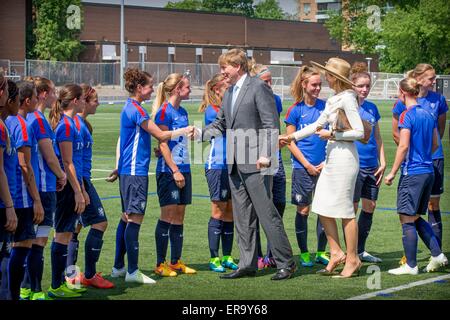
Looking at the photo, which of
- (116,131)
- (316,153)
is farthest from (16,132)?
(116,131)

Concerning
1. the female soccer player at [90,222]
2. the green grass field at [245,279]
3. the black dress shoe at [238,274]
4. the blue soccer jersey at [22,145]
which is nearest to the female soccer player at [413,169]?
the green grass field at [245,279]

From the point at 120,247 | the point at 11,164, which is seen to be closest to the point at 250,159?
the point at 120,247

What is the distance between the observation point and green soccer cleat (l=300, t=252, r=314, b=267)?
9266 mm

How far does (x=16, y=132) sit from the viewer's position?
6797mm

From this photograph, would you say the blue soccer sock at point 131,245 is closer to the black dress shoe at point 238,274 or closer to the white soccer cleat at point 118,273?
the white soccer cleat at point 118,273

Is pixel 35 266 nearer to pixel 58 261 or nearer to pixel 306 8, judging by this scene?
pixel 58 261

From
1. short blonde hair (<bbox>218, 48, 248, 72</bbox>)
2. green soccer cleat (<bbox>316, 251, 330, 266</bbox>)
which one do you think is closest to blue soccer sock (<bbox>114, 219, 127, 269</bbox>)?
short blonde hair (<bbox>218, 48, 248, 72</bbox>)

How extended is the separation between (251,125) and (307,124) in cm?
105

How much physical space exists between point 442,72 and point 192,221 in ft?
196

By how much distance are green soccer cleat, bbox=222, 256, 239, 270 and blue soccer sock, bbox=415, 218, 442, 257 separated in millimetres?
1966

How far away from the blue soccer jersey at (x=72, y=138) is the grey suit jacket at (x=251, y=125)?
1.57 meters

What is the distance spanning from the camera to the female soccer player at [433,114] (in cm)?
948
